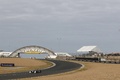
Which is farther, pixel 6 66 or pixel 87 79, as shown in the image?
pixel 6 66

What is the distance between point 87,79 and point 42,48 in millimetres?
117800

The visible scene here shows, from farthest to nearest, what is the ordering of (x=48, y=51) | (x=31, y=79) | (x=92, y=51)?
(x=48, y=51), (x=92, y=51), (x=31, y=79)

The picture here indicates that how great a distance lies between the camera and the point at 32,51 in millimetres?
152375

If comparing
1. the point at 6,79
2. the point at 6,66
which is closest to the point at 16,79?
the point at 6,79

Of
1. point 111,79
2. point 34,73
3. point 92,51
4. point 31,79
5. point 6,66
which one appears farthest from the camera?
point 92,51

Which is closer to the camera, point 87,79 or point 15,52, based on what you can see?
point 87,79

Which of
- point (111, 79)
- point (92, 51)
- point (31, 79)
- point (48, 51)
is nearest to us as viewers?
point (111, 79)

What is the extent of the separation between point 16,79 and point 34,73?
431 inches

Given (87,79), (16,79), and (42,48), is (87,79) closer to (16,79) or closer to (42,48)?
(16,79)

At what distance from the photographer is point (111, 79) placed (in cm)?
3456

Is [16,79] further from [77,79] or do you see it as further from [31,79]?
[77,79]

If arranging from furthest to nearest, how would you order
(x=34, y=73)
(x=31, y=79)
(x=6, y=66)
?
(x=6, y=66), (x=34, y=73), (x=31, y=79)

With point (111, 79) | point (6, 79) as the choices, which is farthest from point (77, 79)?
point (6, 79)

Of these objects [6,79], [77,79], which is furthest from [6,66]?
[77,79]
